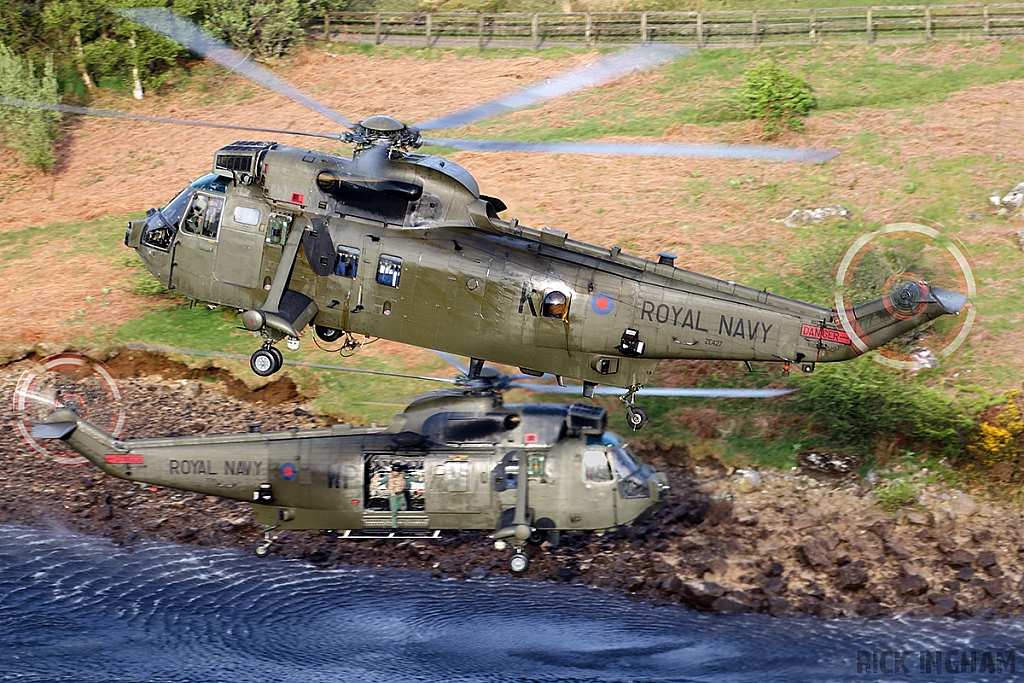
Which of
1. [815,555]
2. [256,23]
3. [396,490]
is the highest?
[256,23]

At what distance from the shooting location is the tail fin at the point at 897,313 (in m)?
18.8

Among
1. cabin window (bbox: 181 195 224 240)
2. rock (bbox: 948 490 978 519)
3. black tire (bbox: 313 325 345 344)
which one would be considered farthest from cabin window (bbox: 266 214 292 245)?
rock (bbox: 948 490 978 519)

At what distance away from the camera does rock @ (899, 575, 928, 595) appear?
21.6 meters

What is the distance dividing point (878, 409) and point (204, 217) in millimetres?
14484

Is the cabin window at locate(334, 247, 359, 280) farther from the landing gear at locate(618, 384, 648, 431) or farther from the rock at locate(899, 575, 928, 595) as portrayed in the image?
the rock at locate(899, 575, 928, 595)

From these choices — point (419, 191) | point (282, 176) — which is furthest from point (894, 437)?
point (282, 176)

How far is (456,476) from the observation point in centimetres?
2072

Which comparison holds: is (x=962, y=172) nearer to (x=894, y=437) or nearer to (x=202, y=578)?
(x=894, y=437)

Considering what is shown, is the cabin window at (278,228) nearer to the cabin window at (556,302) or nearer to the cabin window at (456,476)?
the cabin window at (556,302)

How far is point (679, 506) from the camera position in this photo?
23.9 metres

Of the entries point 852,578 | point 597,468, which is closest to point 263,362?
point 597,468

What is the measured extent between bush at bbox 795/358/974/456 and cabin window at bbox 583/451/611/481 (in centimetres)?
680

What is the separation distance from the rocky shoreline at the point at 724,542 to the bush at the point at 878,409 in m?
1.06

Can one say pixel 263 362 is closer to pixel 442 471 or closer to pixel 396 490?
pixel 396 490
